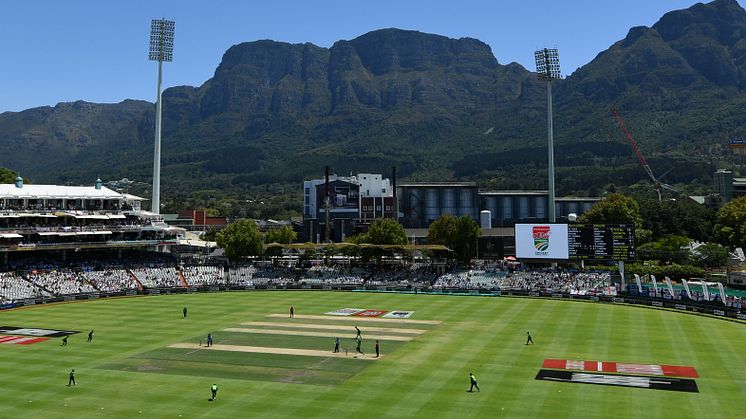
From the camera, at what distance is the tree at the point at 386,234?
338ft

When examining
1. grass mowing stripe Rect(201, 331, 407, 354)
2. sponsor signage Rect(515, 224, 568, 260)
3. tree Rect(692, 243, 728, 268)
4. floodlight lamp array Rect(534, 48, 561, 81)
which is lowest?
grass mowing stripe Rect(201, 331, 407, 354)

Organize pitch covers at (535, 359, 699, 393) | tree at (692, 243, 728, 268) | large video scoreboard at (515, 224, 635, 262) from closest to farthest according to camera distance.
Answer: pitch covers at (535, 359, 699, 393) < large video scoreboard at (515, 224, 635, 262) < tree at (692, 243, 728, 268)

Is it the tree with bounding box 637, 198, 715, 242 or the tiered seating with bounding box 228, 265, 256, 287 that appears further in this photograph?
the tree with bounding box 637, 198, 715, 242

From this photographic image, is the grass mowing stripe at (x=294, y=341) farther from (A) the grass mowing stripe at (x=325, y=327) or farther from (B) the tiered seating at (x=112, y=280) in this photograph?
(B) the tiered seating at (x=112, y=280)

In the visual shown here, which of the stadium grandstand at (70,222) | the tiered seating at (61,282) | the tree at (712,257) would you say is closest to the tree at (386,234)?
the stadium grandstand at (70,222)

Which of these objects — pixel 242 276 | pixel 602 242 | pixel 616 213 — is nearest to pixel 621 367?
pixel 602 242

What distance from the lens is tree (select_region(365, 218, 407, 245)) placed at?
103062 millimetres

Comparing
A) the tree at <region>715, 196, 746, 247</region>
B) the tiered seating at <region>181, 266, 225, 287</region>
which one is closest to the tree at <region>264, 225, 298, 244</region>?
the tiered seating at <region>181, 266, 225, 287</region>

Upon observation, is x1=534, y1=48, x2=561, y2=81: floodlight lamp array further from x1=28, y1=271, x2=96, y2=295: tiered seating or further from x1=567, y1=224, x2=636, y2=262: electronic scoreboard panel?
x1=28, y1=271, x2=96, y2=295: tiered seating

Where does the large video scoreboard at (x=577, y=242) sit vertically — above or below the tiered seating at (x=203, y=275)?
above

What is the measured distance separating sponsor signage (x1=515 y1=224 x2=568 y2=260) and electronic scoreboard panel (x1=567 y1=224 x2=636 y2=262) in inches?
39.1

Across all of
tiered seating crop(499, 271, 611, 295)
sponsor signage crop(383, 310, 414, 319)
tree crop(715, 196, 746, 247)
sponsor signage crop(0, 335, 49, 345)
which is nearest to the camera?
sponsor signage crop(0, 335, 49, 345)

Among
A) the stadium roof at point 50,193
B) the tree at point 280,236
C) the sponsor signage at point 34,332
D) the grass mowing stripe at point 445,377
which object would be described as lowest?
the grass mowing stripe at point 445,377

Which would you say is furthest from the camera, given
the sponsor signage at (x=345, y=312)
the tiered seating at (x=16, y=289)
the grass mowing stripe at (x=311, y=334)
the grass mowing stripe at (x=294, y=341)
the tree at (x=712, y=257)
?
the tree at (x=712, y=257)
